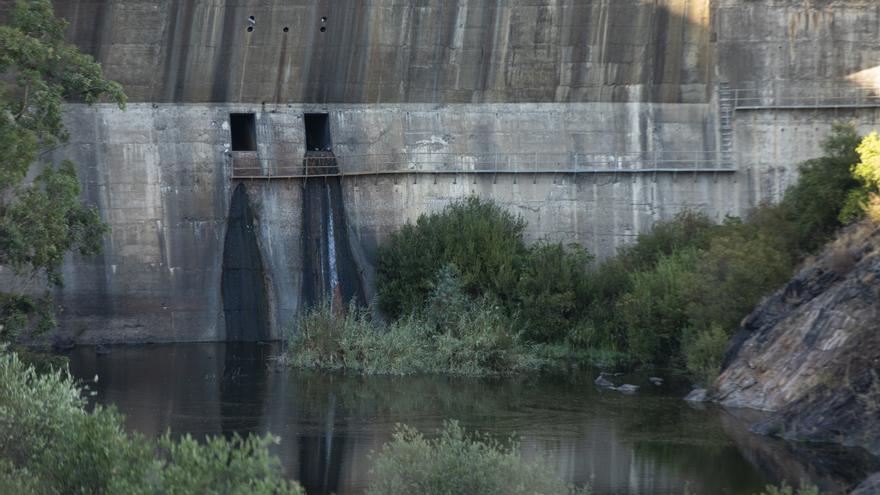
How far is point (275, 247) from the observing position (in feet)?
149

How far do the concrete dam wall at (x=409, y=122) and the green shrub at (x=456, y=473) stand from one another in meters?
27.0

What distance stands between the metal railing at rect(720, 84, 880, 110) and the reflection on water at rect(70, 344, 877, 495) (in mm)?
13530

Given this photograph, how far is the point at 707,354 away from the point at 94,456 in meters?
22.4

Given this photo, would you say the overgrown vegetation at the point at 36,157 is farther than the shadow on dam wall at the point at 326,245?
No

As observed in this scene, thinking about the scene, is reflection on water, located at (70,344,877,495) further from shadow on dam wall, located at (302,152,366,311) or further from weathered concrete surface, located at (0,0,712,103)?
weathered concrete surface, located at (0,0,712,103)

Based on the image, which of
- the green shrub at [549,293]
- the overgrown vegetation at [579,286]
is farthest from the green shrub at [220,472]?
the green shrub at [549,293]

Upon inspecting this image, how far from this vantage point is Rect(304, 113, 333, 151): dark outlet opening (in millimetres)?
46781

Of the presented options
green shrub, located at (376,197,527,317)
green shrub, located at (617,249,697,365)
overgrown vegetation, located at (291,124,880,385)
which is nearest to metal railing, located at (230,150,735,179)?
overgrown vegetation, located at (291,124,880,385)

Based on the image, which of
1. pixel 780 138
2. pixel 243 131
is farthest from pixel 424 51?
pixel 780 138

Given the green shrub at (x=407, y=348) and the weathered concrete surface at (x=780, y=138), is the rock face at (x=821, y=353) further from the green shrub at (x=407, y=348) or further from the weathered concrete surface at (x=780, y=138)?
the weathered concrete surface at (x=780, y=138)

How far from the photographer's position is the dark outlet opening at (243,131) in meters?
46.3

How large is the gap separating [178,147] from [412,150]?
24.4 feet

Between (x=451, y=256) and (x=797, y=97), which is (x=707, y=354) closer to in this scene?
(x=451, y=256)

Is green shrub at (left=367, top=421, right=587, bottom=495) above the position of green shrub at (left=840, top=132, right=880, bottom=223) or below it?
below
